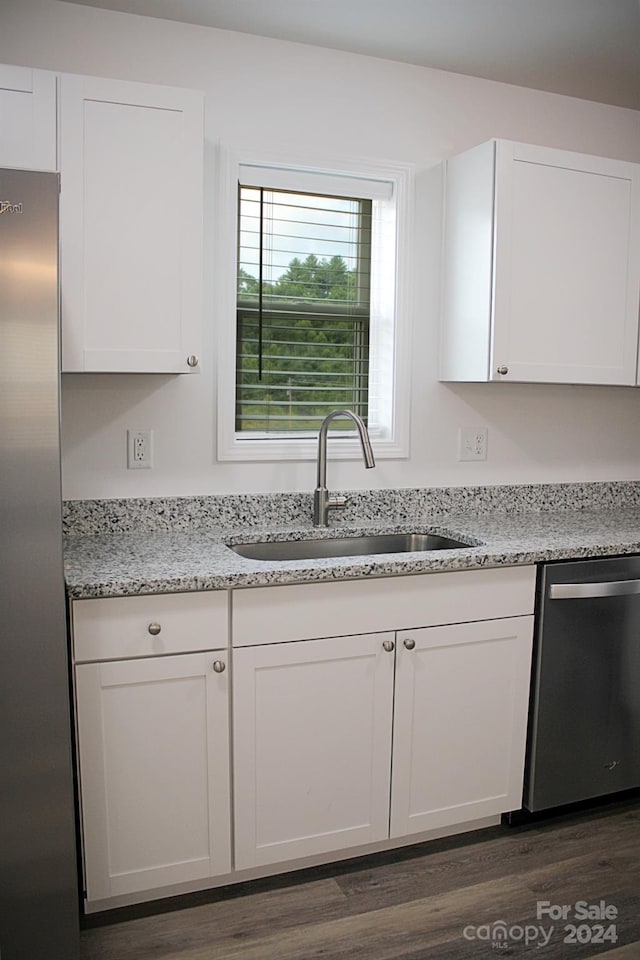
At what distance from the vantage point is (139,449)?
2523mm

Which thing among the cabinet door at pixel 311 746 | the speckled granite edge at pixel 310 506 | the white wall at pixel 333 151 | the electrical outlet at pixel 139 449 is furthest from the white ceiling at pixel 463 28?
the cabinet door at pixel 311 746

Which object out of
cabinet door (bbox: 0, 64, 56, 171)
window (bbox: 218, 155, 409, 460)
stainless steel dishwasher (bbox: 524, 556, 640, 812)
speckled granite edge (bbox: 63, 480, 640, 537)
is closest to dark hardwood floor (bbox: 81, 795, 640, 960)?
stainless steel dishwasher (bbox: 524, 556, 640, 812)

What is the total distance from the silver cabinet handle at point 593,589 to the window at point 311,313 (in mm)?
760

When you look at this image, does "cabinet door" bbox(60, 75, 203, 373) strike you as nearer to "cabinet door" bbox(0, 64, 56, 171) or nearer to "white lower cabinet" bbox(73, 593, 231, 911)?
"cabinet door" bbox(0, 64, 56, 171)

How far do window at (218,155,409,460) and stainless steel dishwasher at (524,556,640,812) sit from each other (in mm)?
783

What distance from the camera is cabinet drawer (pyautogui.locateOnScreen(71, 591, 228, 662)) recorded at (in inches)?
75.5

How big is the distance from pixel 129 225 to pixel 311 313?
31.6 inches

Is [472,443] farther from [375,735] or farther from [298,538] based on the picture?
[375,735]

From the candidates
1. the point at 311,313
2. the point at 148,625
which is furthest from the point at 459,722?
the point at 311,313

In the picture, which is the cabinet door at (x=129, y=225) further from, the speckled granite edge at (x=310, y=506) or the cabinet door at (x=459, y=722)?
the cabinet door at (x=459, y=722)

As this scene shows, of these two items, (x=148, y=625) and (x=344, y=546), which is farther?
(x=344, y=546)

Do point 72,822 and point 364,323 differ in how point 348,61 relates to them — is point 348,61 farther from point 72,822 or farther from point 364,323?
point 72,822

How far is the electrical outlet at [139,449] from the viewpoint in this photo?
8.25 ft

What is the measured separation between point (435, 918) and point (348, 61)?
255 centimetres
